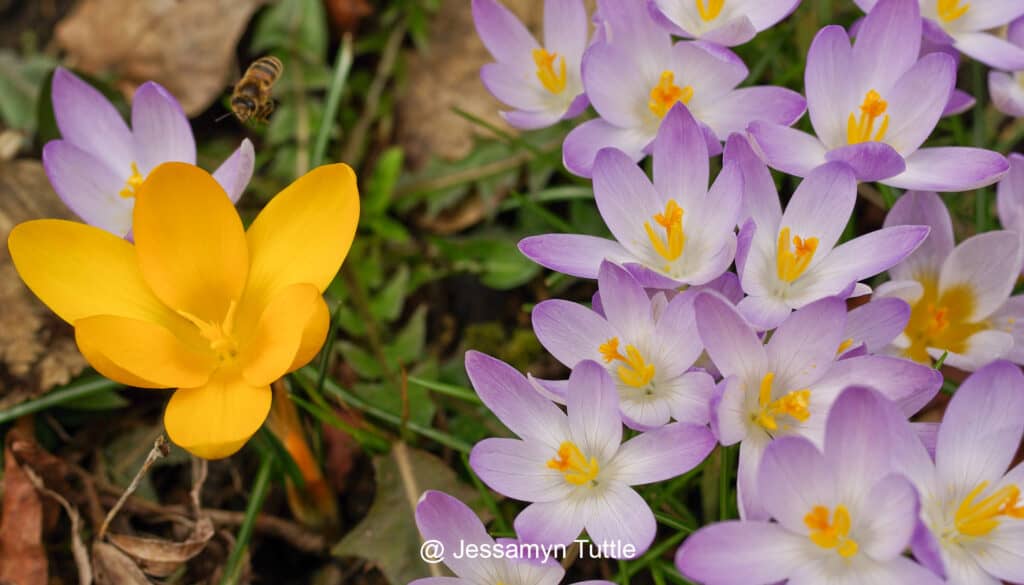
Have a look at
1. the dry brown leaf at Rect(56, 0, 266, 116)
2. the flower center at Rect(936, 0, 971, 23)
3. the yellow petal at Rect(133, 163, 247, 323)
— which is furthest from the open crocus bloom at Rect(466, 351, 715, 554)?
the dry brown leaf at Rect(56, 0, 266, 116)

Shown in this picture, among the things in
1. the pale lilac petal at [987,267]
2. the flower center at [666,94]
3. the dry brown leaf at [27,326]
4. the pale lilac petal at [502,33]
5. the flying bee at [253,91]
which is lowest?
the dry brown leaf at [27,326]

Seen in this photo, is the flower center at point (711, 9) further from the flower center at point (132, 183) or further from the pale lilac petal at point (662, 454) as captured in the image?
the flower center at point (132, 183)

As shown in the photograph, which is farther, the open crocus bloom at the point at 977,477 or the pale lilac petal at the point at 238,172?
the pale lilac petal at the point at 238,172

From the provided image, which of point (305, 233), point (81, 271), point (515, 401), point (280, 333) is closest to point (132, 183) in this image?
point (81, 271)

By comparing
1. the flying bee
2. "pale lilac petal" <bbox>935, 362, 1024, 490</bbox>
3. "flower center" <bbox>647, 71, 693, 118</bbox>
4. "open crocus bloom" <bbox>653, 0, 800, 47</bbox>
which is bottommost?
"pale lilac petal" <bbox>935, 362, 1024, 490</bbox>

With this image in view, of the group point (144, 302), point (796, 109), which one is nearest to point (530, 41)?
point (796, 109)

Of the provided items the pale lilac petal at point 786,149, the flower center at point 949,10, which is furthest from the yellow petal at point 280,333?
the flower center at point 949,10

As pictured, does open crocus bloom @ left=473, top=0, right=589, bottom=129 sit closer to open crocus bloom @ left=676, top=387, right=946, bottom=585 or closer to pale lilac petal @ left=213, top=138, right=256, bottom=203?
pale lilac petal @ left=213, top=138, right=256, bottom=203
